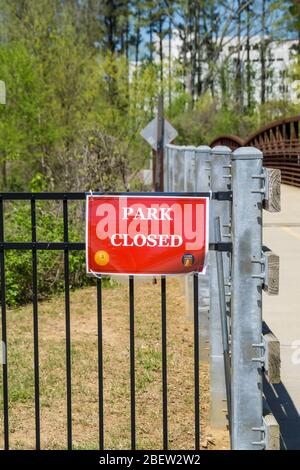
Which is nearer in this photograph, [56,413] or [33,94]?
[56,413]

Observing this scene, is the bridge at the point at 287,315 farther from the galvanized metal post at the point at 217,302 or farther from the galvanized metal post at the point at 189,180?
the galvanized metal post at the point at 189,180

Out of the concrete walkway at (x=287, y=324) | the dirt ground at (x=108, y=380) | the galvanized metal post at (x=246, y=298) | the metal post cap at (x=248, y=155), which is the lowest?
the dirt ground at (x=108, y=380)

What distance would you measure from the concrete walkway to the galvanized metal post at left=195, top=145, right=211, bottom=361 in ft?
2.19

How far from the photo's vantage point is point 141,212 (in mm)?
3869

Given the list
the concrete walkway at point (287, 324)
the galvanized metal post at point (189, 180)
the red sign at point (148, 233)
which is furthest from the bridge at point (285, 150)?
the red sign at point (148, 233)

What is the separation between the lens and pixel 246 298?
13.0ft

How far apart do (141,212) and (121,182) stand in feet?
33.8

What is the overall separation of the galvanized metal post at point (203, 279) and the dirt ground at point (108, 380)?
0.22 m

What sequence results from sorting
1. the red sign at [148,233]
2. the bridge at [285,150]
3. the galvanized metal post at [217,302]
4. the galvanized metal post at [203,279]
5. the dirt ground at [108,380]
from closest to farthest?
1. the red sign at [148,233]
2. the galvanized metal post at [217,302]
3. the dirt ground at [108,380]
4. the galvanized metal post at [203,279]
5. the bridge at [285,150]

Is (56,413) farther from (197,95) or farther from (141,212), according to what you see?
(197,95)

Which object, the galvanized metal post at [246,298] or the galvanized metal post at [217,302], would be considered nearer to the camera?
the galvanized metal post at [246,298]

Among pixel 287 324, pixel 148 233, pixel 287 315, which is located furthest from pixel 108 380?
pixel 148 233

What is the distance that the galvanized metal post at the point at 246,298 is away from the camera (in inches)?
154

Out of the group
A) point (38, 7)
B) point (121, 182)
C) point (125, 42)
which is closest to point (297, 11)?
point (38, 7)
